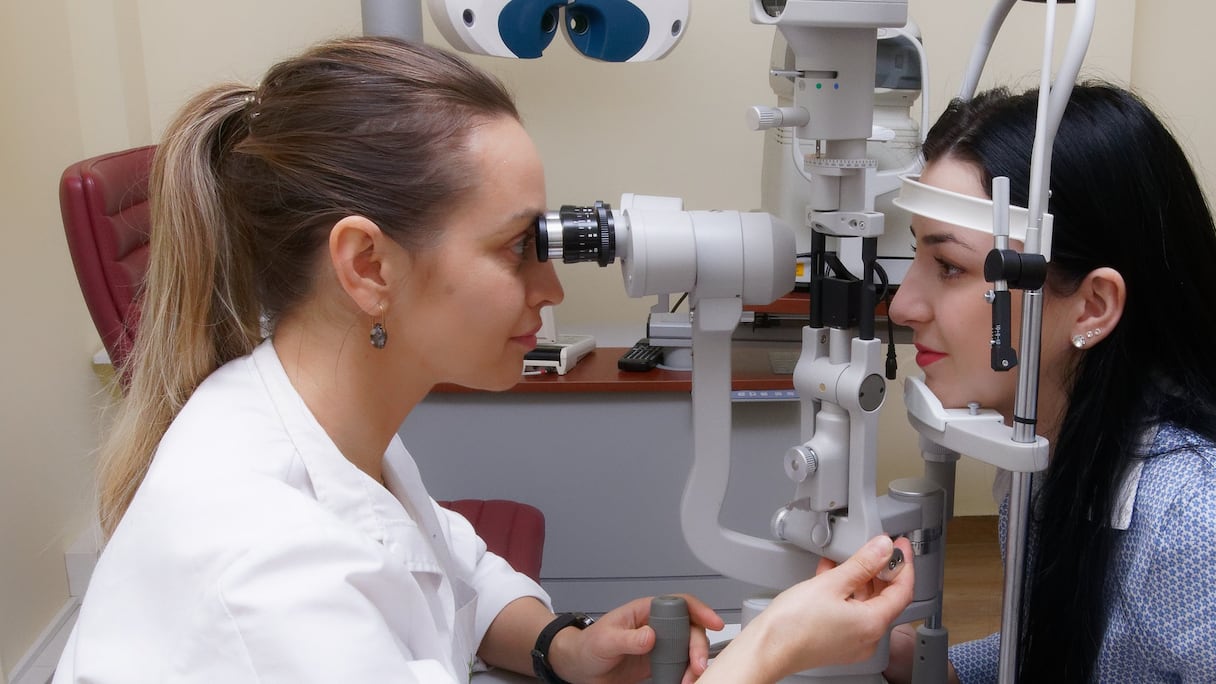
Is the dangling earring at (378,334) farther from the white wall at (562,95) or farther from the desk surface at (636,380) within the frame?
the white wall at (562,95)

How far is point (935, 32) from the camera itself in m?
3.03

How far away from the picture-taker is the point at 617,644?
1148 mm

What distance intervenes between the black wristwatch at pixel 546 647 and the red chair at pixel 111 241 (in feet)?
1.82

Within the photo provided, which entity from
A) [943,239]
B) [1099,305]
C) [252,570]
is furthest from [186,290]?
[1099,305]

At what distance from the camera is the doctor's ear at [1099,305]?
45.2 inches

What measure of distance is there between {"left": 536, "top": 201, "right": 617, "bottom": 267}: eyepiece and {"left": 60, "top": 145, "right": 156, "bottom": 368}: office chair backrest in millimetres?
931

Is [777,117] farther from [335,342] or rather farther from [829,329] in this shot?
[335,342]

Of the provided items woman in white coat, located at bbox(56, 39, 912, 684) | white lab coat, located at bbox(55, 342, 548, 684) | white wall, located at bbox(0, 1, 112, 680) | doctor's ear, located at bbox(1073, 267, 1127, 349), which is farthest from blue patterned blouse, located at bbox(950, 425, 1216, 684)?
white wall, located at bbox(0, 1, 112, 680)

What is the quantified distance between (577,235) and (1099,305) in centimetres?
59

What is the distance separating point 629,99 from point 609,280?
52 cm

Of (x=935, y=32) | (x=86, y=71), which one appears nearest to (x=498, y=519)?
(x=86, y=71)

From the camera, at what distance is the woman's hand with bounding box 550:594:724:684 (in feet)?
3.67

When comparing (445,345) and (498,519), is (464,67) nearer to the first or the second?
(445,345)

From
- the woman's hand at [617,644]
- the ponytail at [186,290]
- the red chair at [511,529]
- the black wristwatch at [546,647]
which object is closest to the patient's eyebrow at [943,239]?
the woman's hand at [617,644]
